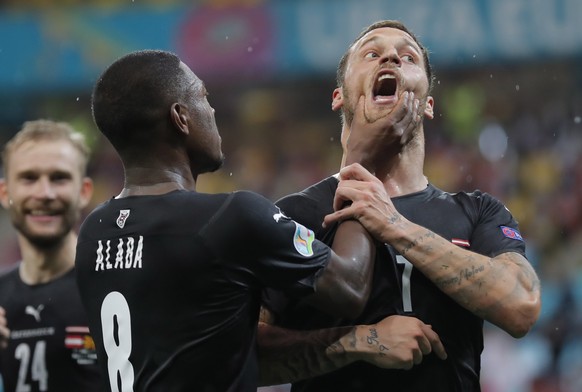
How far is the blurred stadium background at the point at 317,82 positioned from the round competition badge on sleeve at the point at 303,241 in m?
7.31

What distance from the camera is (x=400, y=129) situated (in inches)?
138

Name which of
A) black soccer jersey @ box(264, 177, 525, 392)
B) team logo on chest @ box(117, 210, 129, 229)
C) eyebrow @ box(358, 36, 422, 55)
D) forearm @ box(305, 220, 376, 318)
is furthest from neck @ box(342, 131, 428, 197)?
team logo on chest @ box(117, 210, 129, 229)

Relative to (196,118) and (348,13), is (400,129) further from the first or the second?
(348,13)

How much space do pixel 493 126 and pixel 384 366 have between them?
922cm

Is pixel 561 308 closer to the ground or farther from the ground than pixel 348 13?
closer to the ground

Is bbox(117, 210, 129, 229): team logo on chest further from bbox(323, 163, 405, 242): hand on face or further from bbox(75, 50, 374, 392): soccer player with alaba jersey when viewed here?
bbox(323, 163, 405, 242): hand on face

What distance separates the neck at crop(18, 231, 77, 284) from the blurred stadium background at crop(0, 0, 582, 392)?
6.00 m

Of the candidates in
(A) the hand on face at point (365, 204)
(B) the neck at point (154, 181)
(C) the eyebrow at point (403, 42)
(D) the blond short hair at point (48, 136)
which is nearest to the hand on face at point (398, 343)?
(A) the hand on face at point (365, 204)

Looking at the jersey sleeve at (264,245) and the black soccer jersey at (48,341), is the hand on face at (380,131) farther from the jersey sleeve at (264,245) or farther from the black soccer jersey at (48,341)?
the black soccer jersey at (48,341)

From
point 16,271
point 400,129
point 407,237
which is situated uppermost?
point 400,129

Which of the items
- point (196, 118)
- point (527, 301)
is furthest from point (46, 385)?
point (527, 301)

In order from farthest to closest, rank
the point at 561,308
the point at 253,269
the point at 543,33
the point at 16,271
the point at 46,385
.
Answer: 1. the point at 543,33
2. the point at 561,308
3. the point at 16,271
4. the point at 46,385
5. the point at 253,269

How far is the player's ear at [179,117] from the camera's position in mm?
3266

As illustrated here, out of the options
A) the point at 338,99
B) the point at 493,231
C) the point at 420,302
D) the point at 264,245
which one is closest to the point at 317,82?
the point at 338,99
